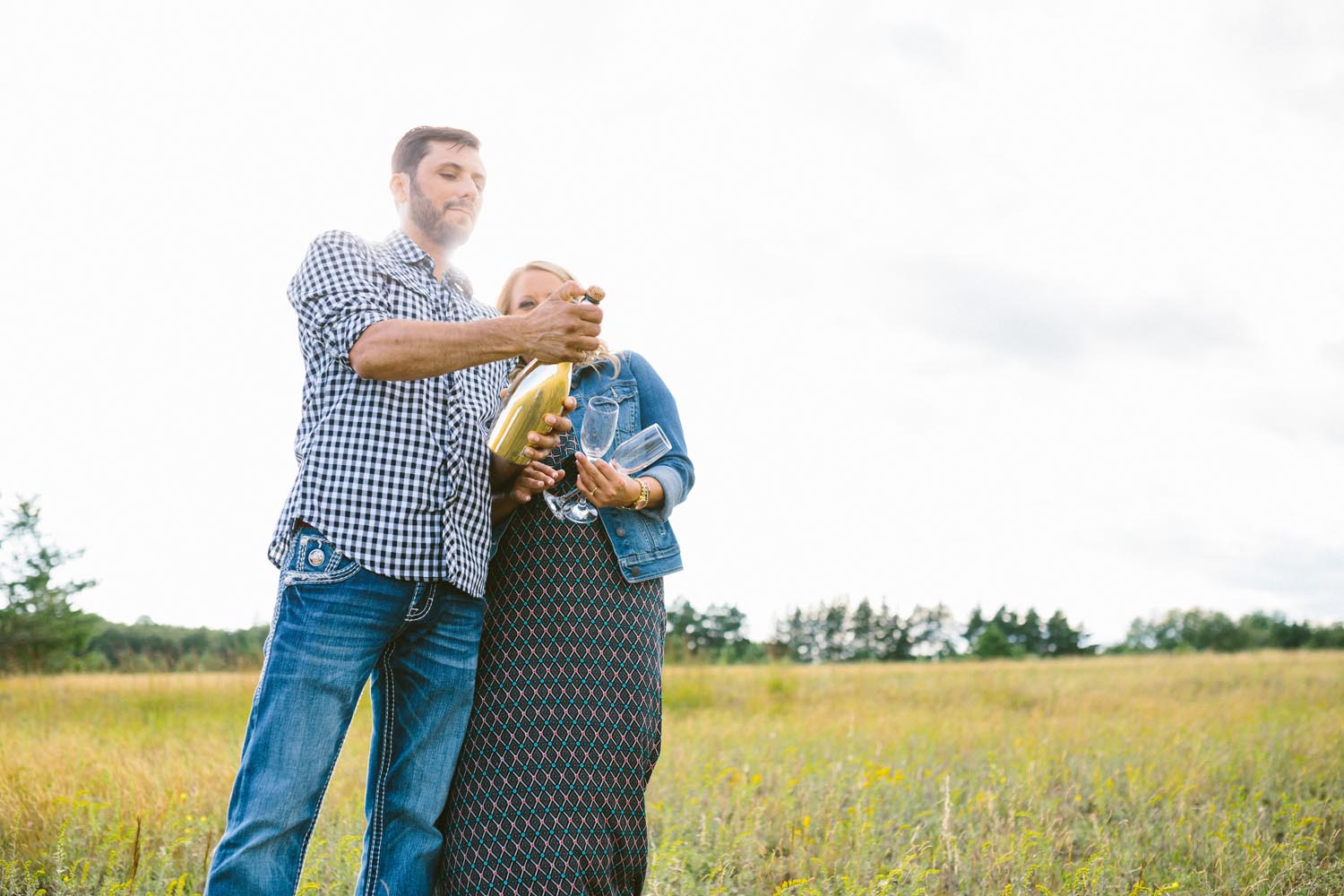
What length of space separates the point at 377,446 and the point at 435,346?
1.12 feet

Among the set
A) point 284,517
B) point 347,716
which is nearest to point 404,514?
point 284,517

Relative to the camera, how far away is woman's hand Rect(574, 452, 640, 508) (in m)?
2.78

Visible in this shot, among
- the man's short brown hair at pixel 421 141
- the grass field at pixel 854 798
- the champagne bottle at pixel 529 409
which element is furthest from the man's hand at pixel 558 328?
the grass field at pixel 854 798

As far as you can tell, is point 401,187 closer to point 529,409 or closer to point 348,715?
point 529,409

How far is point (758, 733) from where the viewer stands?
8.30 meters

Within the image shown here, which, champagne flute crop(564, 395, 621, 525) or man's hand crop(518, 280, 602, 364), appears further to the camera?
champagne flute crop(564, 395, 621, 525)

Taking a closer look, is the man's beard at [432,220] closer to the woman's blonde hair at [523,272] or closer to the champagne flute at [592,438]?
the woman's blonde hair at [523,272]

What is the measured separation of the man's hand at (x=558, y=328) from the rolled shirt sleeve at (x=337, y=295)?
15.4 inches

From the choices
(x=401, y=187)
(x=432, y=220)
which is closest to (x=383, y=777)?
(x=432, y=220)

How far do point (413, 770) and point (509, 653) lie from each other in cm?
41

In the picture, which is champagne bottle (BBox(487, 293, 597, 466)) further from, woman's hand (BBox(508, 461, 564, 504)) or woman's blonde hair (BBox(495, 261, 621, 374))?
woman's blonde hair (BBox(495, 261, 621, 374))

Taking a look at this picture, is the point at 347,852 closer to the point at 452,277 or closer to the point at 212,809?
the point at 212,809

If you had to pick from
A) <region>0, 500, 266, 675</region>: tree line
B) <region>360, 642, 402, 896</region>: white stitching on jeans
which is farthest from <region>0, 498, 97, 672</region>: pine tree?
<region>360, 642, 402, 896</region>: white stitching on jeans

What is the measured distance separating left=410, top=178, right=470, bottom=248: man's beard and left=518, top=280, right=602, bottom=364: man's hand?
0.63 meters
